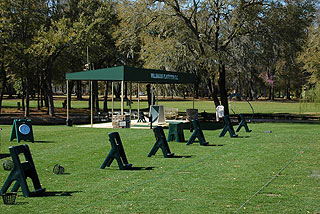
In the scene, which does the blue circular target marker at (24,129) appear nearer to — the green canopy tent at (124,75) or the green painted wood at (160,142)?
the green painted wood at (160,142)

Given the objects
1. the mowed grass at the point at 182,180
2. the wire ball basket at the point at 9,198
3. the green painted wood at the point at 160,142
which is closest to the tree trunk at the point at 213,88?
the mowed grass at the point at 182,180

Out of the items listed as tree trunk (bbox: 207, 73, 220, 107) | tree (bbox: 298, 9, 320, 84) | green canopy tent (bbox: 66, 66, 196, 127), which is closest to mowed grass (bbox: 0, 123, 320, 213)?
green canopy tent (bbox: 66, 66, 196, 127)

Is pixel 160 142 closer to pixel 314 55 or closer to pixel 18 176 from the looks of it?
Result: pixel 18 176

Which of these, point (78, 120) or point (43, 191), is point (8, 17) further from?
point (43, 191)

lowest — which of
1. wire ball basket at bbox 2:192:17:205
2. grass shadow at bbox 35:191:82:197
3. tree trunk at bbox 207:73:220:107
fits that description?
grass shadow at bbox 35:191:82:197

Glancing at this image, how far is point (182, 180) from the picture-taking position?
33.9 ft

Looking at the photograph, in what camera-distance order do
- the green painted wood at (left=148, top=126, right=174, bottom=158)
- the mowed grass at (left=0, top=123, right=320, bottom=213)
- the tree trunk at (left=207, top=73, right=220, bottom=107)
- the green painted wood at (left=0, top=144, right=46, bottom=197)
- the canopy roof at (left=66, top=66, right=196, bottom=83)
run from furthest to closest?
the tree trunk at (left=207, top=73, right=220, bottom=107)
the canopy roof at (left=66, top=66, right=196, bottom=83)
the green painted wood at (left=148, top=126, right=174, bottom=158)
the green painted wood at (left=0, top=144, right=46, bottom=197)
the mowed grass at (left=0, top=123, right=320, bottom=213)

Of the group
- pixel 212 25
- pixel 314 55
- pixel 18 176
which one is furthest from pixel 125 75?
pixel 314 55

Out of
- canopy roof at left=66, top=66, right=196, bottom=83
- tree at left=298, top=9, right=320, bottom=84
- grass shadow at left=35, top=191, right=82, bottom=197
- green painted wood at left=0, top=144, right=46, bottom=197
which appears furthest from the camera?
tree at left=298, top=9, right=320, bottom=84

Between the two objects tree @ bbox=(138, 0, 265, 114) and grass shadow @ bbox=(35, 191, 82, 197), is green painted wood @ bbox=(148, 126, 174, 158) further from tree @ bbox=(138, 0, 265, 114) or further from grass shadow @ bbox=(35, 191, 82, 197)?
tree @ bbox=(138, 0, 265, 114)

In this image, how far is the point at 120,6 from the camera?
112 ft

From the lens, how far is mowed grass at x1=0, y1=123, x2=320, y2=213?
805 cm

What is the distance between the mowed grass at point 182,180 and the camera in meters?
8.05

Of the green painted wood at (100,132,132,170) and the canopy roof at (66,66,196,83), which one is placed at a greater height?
the canopy roof at (66,66,196,83)
